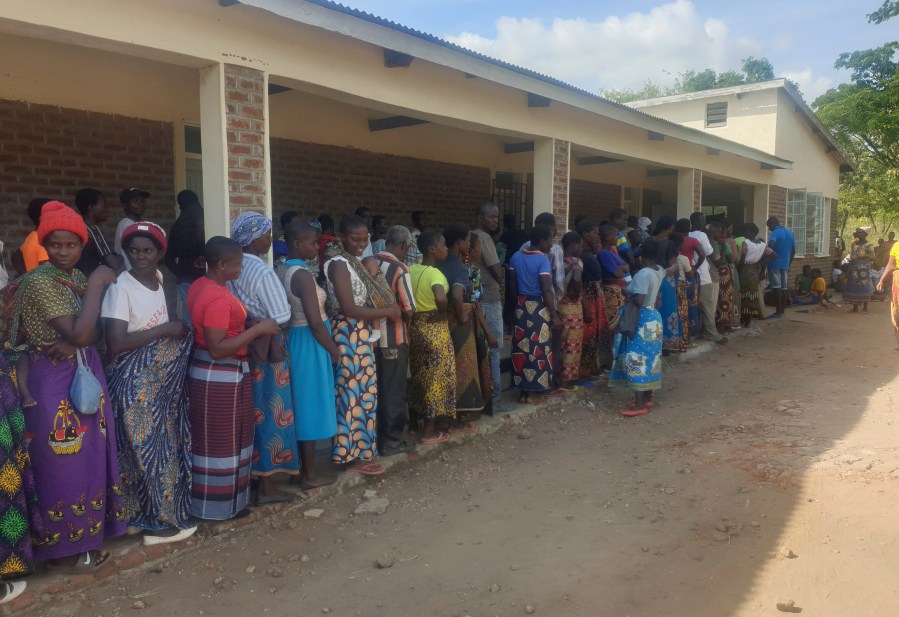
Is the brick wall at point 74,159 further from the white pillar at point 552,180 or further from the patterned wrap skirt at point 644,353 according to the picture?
the patterned wrap skirt at point 644,353

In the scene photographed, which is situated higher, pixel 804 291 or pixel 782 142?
pixel 782 142

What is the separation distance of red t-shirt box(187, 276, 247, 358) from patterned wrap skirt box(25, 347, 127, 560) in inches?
18.5

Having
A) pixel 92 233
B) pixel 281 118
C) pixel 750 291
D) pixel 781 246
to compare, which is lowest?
pixel 750 291

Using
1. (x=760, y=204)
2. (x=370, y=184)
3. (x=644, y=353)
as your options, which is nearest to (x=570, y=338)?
(x=644, y=353)

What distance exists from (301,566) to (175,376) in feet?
3.61

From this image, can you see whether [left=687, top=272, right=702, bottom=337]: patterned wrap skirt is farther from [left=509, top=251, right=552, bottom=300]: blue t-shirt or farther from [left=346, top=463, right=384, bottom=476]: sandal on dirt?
[left=346, top=463, right=384, bottom=476]: sandal on dirt

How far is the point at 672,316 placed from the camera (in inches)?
307

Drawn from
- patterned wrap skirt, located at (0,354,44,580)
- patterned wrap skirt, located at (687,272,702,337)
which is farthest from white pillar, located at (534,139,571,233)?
patterned wrap skirt, located at (0,354,44,580)

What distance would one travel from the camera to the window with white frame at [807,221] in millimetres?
16000

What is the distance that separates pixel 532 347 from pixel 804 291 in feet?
36.0

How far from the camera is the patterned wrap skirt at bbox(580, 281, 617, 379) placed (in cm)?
651

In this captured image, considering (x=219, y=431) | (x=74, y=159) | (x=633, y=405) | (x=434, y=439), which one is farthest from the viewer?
(x=633, y=405)

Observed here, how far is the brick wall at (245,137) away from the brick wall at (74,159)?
6.55 feet

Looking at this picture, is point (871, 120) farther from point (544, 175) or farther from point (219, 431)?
point (219, 431)
